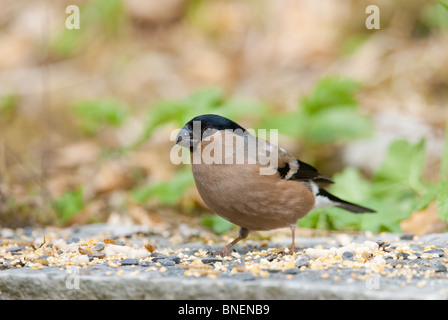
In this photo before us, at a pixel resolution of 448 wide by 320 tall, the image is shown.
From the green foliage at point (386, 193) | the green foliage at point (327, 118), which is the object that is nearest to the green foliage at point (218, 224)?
the green foliage at point (386, 193)

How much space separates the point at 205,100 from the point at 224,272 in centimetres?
281

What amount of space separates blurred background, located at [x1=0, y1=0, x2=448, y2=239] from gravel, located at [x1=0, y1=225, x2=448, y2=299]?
862 mm

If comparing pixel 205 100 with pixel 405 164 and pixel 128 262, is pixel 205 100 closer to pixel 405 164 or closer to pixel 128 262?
pixel 405 164

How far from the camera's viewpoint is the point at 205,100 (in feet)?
19.5

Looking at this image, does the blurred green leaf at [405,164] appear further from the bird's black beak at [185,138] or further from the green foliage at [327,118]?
the bird's black beak at [185,138]

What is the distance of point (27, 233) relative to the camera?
525cm

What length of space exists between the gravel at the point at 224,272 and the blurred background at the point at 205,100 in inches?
33.9

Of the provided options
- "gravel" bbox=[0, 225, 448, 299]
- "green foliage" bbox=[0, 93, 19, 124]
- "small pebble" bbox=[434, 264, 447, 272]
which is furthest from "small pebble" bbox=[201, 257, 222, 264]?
"green foliage" bbox=[0, 93, 19, 124]

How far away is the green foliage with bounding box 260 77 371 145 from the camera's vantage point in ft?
20.7

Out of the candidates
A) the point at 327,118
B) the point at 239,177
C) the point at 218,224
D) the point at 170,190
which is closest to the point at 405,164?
the point at 327,118

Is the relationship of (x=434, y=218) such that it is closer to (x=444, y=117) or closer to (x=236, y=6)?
(x=444, y=117)

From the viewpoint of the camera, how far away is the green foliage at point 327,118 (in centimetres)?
630

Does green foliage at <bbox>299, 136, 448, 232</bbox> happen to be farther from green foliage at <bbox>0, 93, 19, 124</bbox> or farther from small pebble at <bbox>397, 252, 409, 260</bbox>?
Result: green foliage at <bbox>0, 93, 19, 124</bbox>
